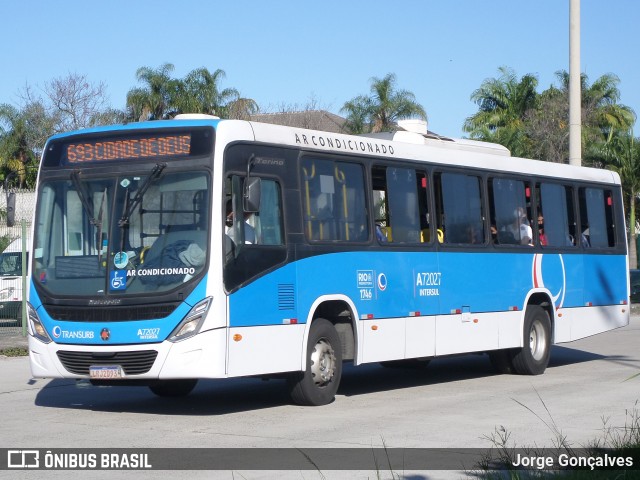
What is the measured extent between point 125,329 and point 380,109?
134 ft

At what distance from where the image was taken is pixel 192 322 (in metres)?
11.8

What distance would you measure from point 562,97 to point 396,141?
41337 millimetres

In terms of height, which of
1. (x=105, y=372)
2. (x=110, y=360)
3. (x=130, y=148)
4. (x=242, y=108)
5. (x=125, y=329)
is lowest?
(x=105, y=372)

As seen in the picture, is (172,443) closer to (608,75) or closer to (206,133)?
(206,133)

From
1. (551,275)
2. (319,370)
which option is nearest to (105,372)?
(319,370)

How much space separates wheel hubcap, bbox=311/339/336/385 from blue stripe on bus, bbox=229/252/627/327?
537 mm

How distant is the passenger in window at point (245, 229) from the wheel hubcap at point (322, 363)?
1.71 metres

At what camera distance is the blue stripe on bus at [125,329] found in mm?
11836

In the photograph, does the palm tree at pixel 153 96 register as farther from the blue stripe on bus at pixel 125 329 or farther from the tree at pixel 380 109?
the blue stripe on bus at pixel 125 329

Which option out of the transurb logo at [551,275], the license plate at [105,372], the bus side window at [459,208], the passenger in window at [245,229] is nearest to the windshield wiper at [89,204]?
the license plate at [105,372]

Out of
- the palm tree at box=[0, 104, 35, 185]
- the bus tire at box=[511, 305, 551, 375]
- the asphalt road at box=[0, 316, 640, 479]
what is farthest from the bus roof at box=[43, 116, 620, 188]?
the palm tree at box=[0, 104, 35, 185]

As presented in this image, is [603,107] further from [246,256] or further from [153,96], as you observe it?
[246,256]

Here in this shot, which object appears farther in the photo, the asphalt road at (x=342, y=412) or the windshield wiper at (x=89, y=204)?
the windshield wiper at (x=89, y=204)

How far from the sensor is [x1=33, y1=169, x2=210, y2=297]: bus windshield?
1202 cm
